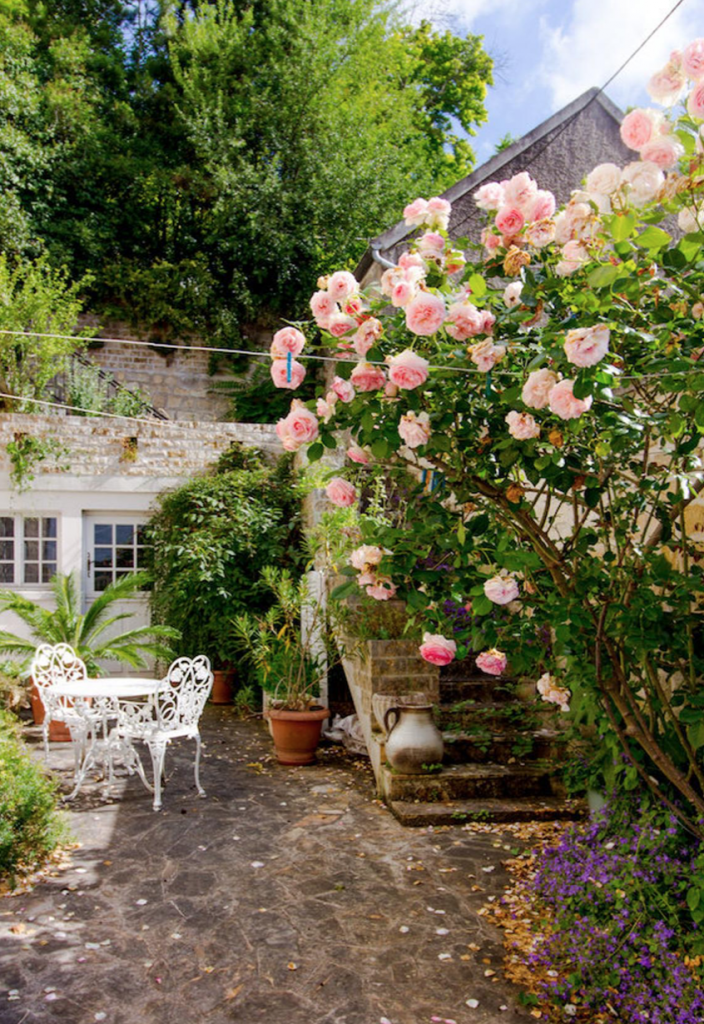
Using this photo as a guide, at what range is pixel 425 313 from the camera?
2447 mm

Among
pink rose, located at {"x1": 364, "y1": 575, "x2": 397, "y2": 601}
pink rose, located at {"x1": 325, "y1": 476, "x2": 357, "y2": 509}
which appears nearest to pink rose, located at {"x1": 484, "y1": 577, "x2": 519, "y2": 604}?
pink rose, located at {"x1": 364, "y1": 575, "x2": 397, "y2": 601}

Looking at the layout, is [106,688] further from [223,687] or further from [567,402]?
[567,402]

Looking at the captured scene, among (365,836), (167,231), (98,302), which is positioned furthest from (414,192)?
(365,836)

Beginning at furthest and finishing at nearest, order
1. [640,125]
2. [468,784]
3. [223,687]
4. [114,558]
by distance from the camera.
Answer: [114,558]
[223,687]
[468,784]
[640,125]

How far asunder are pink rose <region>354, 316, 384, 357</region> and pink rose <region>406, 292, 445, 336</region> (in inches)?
6.7

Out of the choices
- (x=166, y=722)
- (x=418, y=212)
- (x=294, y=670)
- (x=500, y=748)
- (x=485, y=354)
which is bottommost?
(x=500, y=748)

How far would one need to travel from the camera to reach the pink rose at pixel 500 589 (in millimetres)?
2990

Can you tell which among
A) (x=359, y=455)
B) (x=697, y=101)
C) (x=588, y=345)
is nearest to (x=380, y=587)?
(x=359, y=455)

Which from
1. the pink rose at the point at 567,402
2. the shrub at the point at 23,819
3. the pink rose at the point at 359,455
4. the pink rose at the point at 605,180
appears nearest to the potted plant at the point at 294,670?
the shrub at the point at 23,819

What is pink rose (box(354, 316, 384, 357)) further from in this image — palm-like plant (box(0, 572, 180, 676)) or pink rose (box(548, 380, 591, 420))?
palm-like plant (box(0, 572, 180, 676))

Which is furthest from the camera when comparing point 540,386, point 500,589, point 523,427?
point 500,589

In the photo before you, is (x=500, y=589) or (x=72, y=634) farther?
(x=72, y=634)

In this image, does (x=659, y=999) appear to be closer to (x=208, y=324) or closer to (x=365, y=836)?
(x=365, y=836)

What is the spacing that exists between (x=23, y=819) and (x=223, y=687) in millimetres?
Answer: 4925
